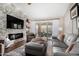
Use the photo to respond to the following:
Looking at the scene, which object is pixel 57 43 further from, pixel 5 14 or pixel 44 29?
pixel 5 14

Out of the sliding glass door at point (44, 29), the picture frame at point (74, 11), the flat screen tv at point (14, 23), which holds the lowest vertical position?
the sliding glass door at point (44, 29)

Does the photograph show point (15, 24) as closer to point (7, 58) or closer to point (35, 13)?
point (35, 13)

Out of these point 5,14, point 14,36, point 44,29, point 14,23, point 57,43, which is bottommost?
point 57,43

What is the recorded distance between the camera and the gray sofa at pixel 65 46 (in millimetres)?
2369

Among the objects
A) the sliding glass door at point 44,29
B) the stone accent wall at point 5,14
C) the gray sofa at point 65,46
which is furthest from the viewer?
the sliding glass door at point 44,29

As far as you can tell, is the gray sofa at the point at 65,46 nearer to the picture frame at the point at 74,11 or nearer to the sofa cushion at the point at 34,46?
the sofa cushion at the point at 34,46

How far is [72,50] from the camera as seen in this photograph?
2.32 metres

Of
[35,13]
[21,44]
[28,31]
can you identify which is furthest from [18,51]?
[35,13]

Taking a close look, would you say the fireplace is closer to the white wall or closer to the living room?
the living room

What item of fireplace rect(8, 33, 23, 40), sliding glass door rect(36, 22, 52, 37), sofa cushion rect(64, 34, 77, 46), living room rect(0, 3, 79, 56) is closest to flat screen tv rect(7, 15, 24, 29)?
living room rect(0, 3, 79, 56)

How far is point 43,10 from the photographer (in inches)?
102

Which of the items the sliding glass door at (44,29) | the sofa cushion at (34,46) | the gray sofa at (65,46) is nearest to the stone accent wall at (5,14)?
the sliding glass door at (44,29)

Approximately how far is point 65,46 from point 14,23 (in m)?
1.20

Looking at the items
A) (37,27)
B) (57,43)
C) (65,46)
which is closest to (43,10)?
(37,27)
